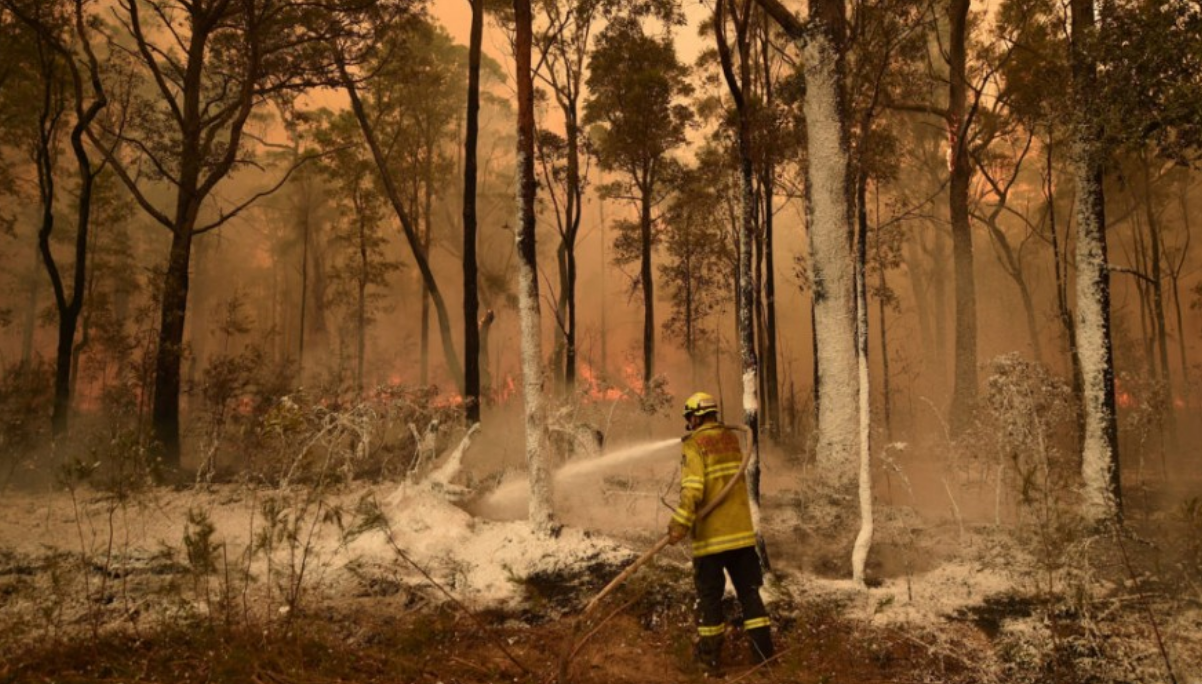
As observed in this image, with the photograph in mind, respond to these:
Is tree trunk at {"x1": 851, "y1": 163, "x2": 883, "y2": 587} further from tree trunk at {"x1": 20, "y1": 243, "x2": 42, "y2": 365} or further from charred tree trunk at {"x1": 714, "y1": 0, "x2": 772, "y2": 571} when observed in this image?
tree trunk at {"x1": 20, "y1": 243, "x2": 42, "y2": 365}

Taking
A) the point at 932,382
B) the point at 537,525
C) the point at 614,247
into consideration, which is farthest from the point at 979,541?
the point at 932,382

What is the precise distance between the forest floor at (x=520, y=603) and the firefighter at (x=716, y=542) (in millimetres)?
272

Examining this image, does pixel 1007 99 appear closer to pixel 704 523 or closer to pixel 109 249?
pixel 704 523

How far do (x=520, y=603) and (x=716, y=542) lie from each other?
216 centimetres

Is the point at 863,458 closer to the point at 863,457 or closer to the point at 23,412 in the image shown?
the point at 863,457

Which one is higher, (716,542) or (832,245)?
(832,245)

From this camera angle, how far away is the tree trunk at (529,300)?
23.2 feet

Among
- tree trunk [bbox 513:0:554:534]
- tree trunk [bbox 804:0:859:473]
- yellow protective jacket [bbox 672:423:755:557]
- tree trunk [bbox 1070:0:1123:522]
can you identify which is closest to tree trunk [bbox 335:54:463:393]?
tree trunk [bbox 513:0:554:534]

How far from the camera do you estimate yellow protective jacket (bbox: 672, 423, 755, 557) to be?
502 centimetres

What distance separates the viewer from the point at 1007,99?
1598cm

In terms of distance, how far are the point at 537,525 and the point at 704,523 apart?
2.53 metres

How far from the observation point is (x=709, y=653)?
4.92 metres

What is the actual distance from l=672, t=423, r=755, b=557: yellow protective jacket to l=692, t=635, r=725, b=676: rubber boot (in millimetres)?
646

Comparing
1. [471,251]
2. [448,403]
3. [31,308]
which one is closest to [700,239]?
[471,251]
